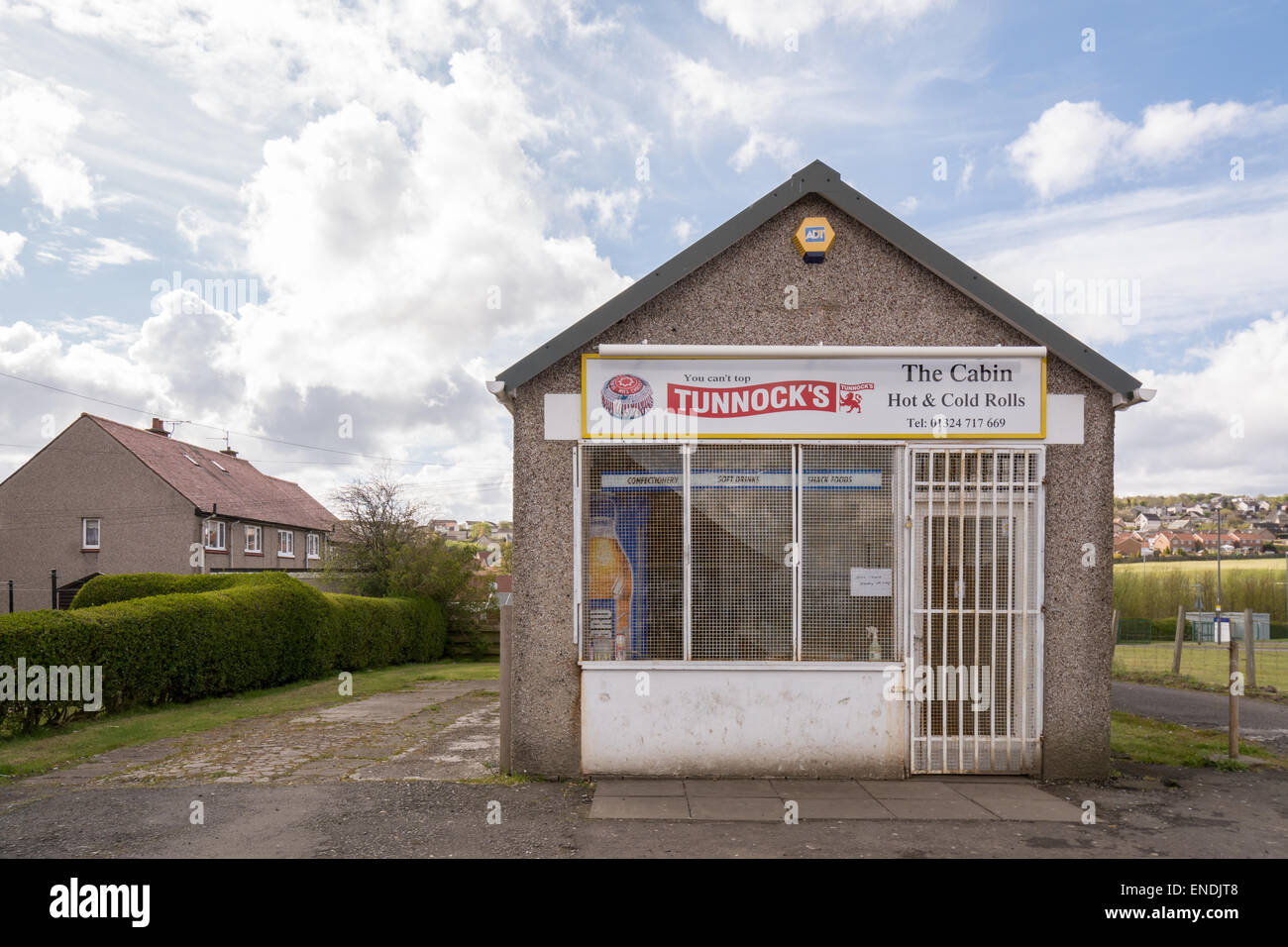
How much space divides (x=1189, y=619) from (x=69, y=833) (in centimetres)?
3283

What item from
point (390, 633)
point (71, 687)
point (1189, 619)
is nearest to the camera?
point (71, 687)

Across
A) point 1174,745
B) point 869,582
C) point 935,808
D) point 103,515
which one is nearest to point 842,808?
point 935,808

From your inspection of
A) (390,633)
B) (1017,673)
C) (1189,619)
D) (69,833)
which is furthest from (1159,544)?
(69,833)

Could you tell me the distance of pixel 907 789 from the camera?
7.59 meters

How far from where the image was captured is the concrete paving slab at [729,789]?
7.33 metres

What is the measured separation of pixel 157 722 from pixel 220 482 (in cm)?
2939

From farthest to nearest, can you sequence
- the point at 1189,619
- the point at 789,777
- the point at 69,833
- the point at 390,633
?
the point at 1189,619
the point at 390,633
the point at 789,777
the point at 69,833

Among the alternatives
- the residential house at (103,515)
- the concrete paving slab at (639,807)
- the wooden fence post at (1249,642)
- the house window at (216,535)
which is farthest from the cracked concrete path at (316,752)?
the house window at (216,535)

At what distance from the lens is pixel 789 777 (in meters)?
7.86

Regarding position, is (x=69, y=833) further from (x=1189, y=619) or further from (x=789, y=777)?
(x=1189, y=619)

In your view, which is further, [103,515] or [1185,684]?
[103,515]

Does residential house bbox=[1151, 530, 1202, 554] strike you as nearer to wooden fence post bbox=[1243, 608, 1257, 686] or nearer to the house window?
wooden fence post bbox=[1243, 608, 1257, 686]

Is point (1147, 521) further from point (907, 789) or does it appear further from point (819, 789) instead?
point (819, 789)

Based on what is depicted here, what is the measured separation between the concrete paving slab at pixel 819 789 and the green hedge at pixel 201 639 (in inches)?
343
